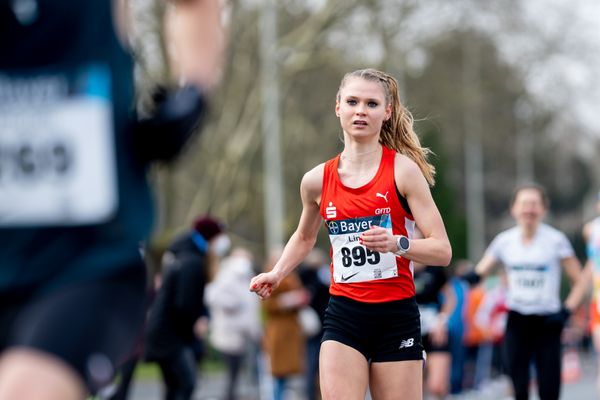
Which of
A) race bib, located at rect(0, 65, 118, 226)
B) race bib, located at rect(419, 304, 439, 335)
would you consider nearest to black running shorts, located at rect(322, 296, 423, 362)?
race bib, located at rect(0, 65, 118, 226)

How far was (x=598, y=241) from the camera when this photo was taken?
1202 centimetres

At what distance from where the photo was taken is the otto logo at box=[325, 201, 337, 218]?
21.1 feet

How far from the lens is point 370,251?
6410 millimetres

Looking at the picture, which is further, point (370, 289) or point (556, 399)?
point (556, 399)

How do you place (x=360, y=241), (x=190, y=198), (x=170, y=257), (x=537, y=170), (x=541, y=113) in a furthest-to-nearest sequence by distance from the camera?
(x=537, y=170) < (x=541, y=113) < (x=190, y=198) < (x=170, y=257) < (x=360, y=241)

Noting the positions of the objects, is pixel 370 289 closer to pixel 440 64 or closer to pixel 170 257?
pixel 170 257

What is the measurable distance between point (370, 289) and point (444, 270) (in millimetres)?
8859

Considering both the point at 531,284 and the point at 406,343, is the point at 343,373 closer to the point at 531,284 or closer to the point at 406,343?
the point at 406,343

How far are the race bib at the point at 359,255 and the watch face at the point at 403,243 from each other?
0.87 ft

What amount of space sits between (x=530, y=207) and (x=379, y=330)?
15.5 ft

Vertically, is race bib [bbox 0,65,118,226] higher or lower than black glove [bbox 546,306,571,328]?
higher

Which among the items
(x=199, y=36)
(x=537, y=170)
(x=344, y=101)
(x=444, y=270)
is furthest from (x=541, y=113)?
(x=199, y=36)

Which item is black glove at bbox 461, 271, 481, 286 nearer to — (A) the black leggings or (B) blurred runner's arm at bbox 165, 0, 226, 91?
(A) the black leggings

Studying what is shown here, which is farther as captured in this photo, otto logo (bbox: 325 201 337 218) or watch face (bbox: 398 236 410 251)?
otto logo (bbox: 325 201 337 218)
